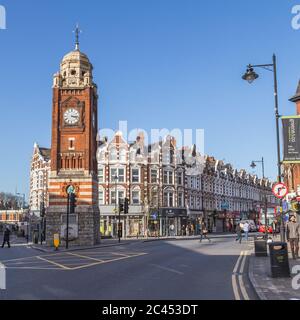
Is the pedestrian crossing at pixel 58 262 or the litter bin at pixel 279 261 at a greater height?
the litter bin at pixel 279 261

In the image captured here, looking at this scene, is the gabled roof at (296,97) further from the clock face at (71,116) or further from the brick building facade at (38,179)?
the brick building facade at (38,179)

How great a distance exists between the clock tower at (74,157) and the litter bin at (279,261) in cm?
2979

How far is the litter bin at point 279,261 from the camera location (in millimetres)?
13086

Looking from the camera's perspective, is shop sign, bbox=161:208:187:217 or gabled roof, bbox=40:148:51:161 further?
gabled roof, bbox=40:148:51:161

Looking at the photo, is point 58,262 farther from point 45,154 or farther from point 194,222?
point 45,154

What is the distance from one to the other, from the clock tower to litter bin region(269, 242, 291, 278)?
97.7ft

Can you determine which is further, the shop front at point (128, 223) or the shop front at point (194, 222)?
the shop front at point (194, 222)

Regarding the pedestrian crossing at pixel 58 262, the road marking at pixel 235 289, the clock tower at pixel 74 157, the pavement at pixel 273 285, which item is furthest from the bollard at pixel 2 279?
the clock tower at pixel 74 157

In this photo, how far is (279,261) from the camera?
519 inches

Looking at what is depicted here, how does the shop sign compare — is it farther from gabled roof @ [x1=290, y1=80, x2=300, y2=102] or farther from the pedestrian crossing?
the pedestrian crossing

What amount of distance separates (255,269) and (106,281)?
18.3 feet

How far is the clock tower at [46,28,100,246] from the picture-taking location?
41688 millimetres

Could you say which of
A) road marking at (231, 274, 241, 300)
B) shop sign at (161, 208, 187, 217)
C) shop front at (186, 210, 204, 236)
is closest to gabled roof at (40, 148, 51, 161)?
shop sign at (161, 208, 187, 217)

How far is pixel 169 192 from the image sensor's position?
6606 cm
